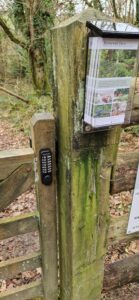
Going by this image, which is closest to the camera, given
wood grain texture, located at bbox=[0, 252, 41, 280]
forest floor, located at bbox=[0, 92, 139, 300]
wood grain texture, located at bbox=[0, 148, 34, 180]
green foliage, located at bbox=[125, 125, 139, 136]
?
wood grain texture, located at bbox=[0, 148, 34, 180]

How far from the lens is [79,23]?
101 cm

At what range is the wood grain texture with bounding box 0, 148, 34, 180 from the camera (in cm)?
127

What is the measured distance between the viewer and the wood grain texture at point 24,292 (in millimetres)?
1625

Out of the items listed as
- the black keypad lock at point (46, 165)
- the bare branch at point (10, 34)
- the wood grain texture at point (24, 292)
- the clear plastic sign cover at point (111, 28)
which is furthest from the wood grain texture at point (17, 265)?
the bare branch at point (10, 34)

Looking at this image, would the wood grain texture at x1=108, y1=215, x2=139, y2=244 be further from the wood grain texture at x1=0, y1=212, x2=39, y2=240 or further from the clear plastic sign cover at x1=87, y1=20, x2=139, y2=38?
the clear plastic sign cover at x1=87, y1=20, x2=139, y2=38

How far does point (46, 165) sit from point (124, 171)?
0.44 meters

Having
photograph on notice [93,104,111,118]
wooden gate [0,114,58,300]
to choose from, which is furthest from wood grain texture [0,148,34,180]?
photograph on notice [93,104,111,118]

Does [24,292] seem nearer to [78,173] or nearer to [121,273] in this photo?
[121,273]

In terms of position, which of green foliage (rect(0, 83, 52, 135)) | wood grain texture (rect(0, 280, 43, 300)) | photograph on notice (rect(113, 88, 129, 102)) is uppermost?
photograph on notice (rect(113, 88, 129, 102))

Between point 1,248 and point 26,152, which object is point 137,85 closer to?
point 26,152

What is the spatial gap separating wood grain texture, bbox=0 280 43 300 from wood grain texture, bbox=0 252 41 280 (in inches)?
5.4

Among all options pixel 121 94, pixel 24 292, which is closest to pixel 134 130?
pixel 24 292

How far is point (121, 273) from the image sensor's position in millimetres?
1927

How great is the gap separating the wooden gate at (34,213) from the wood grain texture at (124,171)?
1.08 ft
